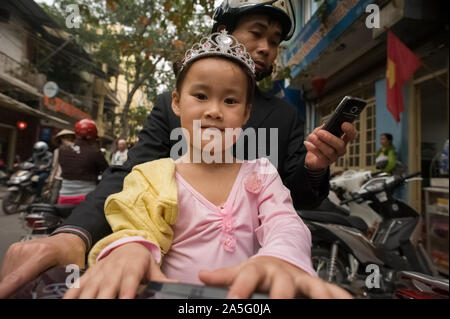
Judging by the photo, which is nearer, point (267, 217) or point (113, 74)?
point (267, 217)

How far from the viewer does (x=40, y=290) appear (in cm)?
38

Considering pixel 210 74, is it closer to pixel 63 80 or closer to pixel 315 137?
pixel 315 137

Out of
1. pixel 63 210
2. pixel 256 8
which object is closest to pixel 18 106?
pixel 256 8

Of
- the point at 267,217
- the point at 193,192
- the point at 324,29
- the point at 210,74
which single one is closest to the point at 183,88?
the point at 210,74

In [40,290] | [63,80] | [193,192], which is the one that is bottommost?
[40,290]

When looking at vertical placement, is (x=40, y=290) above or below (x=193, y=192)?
below

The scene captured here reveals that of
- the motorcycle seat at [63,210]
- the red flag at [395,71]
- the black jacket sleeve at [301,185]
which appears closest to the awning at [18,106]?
the black jacket sleeve at [301,185]

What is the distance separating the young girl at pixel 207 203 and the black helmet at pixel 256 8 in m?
0.23

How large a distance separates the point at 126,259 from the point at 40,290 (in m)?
0.11

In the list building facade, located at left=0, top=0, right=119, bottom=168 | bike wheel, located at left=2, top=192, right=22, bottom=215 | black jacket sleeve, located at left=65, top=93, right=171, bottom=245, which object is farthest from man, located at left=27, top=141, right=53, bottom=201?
black jacket sleeve, located at left=65, top=93, right=171, bottom=245

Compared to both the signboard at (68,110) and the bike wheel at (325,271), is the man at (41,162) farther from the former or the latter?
the bike wheel at (325,271)

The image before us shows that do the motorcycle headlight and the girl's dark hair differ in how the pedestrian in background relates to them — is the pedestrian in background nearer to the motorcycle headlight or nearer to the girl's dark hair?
the motorcycle headlight

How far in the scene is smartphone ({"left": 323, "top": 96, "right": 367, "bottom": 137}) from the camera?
567 mm
